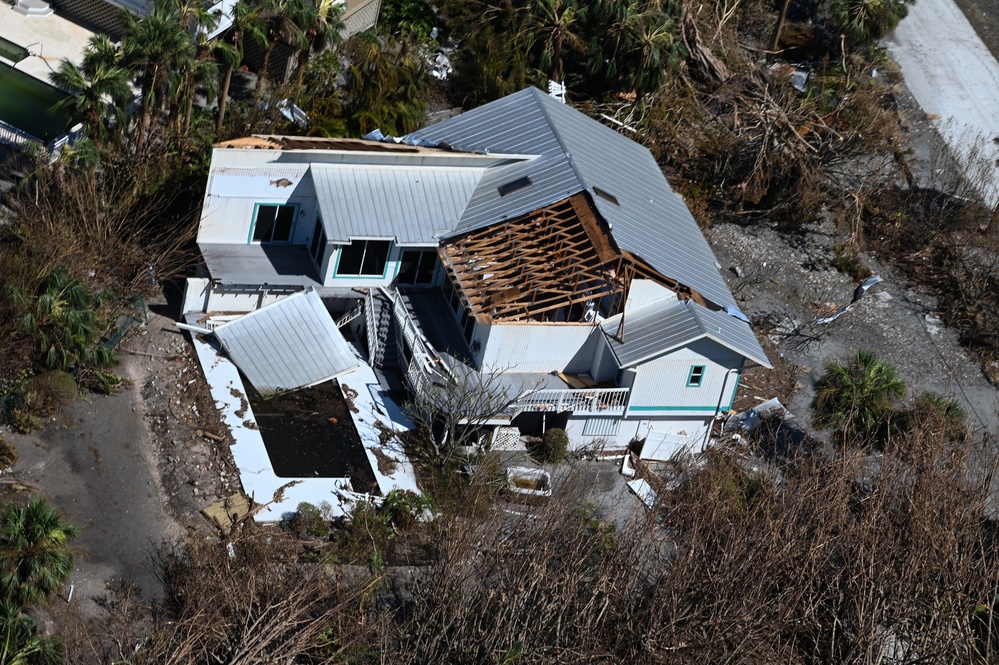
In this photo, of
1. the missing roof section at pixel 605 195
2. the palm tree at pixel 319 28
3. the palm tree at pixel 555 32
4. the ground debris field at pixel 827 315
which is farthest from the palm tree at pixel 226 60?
the ground debris field at pixel 827 315

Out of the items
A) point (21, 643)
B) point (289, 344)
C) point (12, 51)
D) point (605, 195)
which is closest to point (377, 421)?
point (289, 344)

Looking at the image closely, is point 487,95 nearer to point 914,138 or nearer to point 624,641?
point 914,138

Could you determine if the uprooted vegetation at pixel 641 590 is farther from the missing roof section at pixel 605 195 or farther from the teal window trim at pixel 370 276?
the missing roof section at pixel 605 195

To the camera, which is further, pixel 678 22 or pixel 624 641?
pixel 678 22

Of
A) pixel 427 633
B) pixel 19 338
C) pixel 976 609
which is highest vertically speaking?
pixel 19 338

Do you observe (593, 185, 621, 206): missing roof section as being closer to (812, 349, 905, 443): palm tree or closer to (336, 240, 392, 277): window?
(336, 240, 392, 277): window

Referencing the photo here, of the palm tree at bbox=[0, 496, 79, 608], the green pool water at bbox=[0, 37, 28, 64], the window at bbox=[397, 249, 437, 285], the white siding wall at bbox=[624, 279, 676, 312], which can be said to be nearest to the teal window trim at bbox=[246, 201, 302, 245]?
the window at bbox=[397, 249, 437, 285]

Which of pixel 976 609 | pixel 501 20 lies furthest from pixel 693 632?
pixel 501 20
